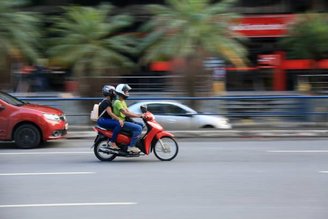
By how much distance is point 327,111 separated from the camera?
52.0 ft

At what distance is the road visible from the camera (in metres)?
6.99

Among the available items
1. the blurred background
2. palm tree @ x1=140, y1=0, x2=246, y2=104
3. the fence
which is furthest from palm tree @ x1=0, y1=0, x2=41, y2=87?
palm tree @ x1=140, y1=0, x2=246, y2=104

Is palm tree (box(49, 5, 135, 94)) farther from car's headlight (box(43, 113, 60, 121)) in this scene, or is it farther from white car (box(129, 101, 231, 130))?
car's headlight (box(43, 113, 60, 121))

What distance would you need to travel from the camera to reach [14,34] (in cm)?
1855

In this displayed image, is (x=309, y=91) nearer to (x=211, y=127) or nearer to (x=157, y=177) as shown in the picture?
(x=211, y=127)

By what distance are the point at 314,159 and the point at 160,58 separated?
32.1ft

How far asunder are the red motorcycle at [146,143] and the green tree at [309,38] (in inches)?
614

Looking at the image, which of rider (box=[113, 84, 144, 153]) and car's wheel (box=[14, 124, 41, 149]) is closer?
rider (box=[113, 84, 144, 153])

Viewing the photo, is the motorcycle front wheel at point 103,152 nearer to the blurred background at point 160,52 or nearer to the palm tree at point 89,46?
the blurred background at point 160,52

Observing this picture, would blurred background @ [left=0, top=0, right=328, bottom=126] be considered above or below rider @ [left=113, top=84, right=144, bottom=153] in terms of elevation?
above

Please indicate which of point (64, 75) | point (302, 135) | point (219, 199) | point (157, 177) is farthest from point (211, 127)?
point (64, 75)

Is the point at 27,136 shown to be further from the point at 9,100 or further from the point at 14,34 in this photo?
the point at 14,34

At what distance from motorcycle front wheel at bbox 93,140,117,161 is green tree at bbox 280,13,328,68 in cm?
1607

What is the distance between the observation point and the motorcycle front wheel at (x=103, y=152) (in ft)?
36.9
